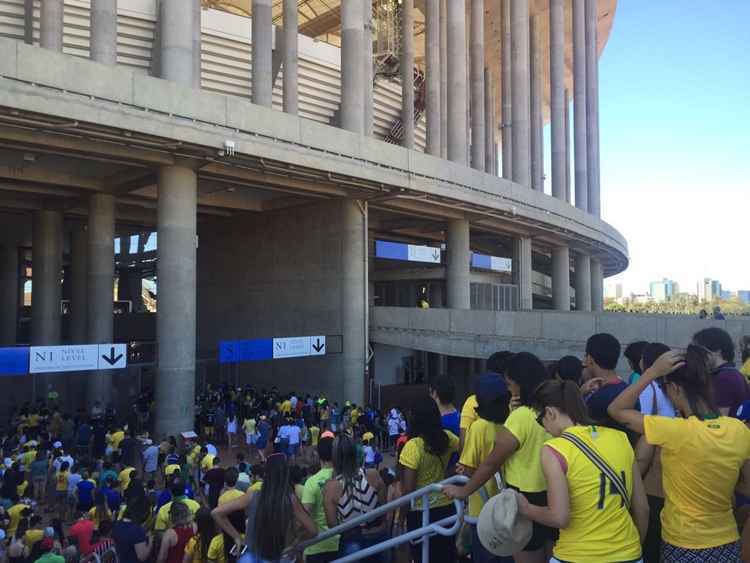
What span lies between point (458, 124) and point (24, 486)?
26437mm

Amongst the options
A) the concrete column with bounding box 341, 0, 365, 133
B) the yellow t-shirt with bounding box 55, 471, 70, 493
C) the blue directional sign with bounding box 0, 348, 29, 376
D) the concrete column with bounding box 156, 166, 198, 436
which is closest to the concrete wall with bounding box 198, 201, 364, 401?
the concrete column with bounding box 341, 0, 365, 133

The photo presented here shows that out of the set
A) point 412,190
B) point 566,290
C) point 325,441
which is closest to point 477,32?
point 566,290

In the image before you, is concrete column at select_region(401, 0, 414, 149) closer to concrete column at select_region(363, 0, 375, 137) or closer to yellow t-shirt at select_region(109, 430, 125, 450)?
concrete column at select_region(363, 0, 375, 137)

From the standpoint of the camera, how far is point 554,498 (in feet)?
10.1

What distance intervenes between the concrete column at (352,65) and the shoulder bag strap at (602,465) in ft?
71.5

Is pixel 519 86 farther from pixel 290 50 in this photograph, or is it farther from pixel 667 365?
pixel 667 365

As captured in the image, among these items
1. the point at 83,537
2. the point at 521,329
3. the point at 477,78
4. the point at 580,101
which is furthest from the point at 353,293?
the point at 580,101

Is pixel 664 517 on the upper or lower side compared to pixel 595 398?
lower

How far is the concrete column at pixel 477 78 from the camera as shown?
36781mm

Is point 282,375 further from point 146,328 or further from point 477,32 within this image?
point 477,32

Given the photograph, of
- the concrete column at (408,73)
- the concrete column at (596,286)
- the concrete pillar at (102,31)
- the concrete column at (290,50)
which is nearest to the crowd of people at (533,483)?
the concrete pillar at (102,31)

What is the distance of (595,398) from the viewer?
137 inches

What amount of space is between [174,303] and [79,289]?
1370cm

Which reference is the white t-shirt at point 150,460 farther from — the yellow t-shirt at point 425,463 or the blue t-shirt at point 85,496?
the yellow t-shirt at point 425,463
